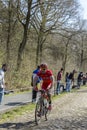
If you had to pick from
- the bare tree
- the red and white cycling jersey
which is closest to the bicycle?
the red and white cycling jersey

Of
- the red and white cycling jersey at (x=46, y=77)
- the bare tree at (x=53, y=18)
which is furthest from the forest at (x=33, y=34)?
the red and white cycling jersey at (x=46, y=77)

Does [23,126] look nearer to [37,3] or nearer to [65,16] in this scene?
[37,3]

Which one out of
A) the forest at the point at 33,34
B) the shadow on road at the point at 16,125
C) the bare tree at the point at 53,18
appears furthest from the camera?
the bare tree at the point at 53,18

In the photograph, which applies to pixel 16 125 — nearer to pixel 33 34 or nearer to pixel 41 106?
pixel 41 106

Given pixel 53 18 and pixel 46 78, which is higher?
pixel 53 18

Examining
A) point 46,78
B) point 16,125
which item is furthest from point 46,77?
point 16,125

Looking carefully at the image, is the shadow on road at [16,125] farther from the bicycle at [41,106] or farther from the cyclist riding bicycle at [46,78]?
the cyclist riding bicycle at [46,78]

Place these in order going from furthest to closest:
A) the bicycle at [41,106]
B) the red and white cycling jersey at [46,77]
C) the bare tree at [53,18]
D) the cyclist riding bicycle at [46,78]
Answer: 1. the bare tree at [53,18]
2. the red and white cycling jersey at [46,77]
3. the cyclist riding bicycle at [46,78]
4. the bicycle at [41,106]

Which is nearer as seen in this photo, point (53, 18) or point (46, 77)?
point (46, 77)

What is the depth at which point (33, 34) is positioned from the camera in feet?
139

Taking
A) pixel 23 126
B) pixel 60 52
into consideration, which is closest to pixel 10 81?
pixel 23 126

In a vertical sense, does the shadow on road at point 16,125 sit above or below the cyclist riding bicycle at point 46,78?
below

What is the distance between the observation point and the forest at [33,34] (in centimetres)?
3038

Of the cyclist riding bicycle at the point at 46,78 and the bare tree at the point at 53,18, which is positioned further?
the bare tree at the point at 53,18
